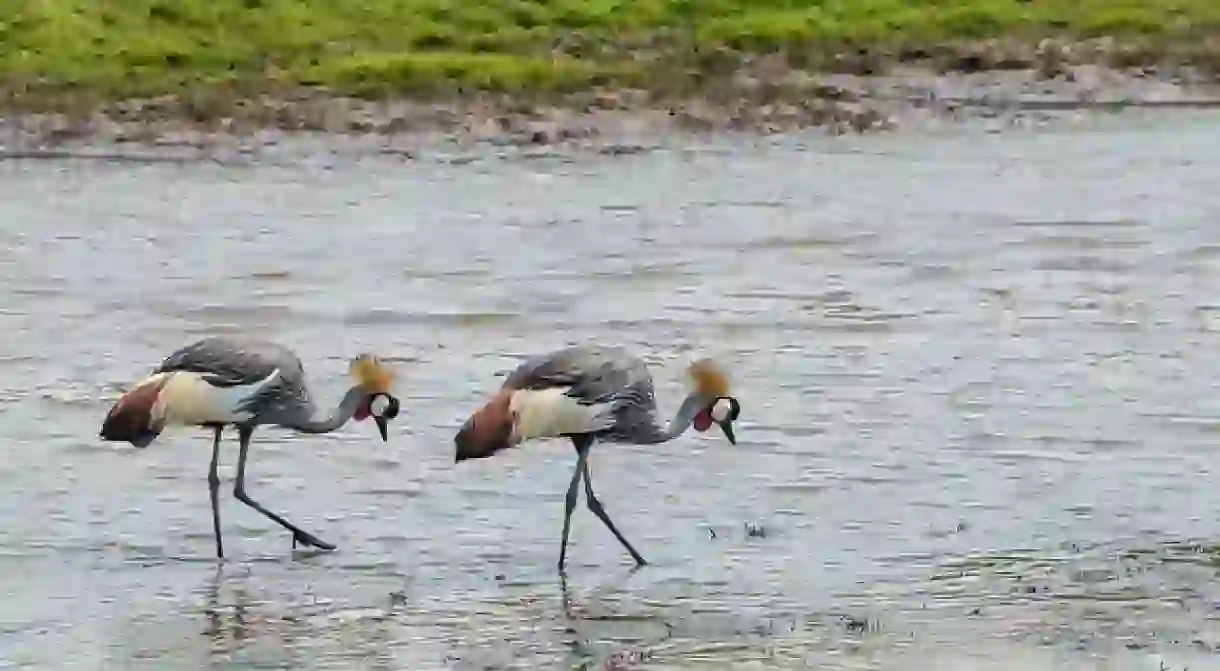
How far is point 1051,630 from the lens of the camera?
8.44 meters

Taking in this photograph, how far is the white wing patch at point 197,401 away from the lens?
31.8 feet

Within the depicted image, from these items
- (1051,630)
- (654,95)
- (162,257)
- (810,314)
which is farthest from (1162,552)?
(654,95)

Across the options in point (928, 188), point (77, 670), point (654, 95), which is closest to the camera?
point (77, 670)

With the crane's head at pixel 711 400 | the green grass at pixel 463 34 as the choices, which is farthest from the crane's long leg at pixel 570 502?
the green grass at pixel 463 34

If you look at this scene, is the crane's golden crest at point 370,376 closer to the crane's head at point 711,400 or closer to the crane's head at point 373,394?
the crane's head at point 373,394

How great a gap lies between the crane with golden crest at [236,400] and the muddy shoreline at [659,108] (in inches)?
377

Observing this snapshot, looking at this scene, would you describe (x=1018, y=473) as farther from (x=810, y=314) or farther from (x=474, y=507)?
(x=810, y=314)

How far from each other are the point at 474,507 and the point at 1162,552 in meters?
2.49

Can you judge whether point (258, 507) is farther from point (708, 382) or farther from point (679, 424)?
point (708, 382)

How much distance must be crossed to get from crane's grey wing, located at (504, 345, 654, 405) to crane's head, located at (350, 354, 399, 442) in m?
0.58

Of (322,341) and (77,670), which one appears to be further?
(322,341)

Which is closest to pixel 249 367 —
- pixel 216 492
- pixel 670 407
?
pixel 216 492

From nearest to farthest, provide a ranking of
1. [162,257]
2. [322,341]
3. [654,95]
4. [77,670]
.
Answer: [77,670] → [322,341] → [162,257] → [654,95]

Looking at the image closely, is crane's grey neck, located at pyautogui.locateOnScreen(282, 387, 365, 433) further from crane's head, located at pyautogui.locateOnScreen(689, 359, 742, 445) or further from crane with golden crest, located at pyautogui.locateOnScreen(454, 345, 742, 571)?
crane's head, located at pyautogui.locateOnScreen(689, 359, 742, 445)
